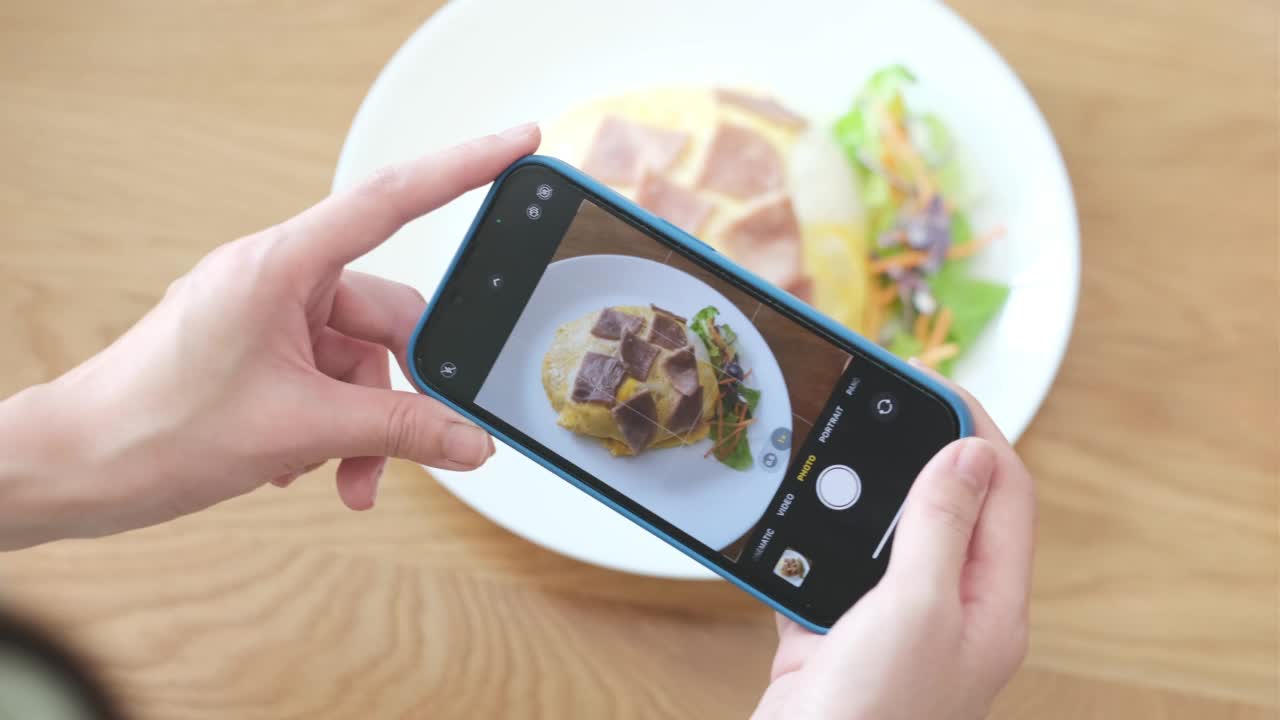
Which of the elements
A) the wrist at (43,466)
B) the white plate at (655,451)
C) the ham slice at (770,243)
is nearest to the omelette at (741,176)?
the ham slice at (770,243)

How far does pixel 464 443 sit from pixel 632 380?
13cm

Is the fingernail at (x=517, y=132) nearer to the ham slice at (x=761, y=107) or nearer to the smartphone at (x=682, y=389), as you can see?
the smartphone at (x=682, y=389)

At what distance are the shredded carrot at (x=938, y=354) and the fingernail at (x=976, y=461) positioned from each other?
1.00 feet

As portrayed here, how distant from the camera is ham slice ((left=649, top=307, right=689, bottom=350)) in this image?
0.66 metres

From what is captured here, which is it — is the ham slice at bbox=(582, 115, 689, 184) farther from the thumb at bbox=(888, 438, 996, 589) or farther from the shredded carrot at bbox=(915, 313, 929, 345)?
the thumb at bbox=(888, 438, 996, 589)

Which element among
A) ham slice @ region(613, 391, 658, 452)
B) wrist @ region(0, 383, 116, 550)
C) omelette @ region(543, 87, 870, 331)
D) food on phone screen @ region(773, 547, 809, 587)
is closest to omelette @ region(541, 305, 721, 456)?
ham slice @ region(613, 391, 658, 452)

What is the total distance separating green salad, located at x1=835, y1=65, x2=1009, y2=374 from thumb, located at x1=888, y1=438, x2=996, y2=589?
A: 0.33 meters

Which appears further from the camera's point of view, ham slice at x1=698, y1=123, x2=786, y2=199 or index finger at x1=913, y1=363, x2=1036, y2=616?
ham slice at x1=698, y1=123, x2=786, y2=199

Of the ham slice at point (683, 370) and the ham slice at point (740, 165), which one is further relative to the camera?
the ham slice at point (740, 165)

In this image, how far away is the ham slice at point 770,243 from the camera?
2.91ft

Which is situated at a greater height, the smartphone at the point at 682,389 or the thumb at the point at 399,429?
the smartphone at the point at 682,389

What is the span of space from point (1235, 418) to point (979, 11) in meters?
0.53

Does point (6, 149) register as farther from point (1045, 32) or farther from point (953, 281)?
point (1045, 32)

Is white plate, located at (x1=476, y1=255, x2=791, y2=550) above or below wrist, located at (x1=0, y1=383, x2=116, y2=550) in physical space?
above
